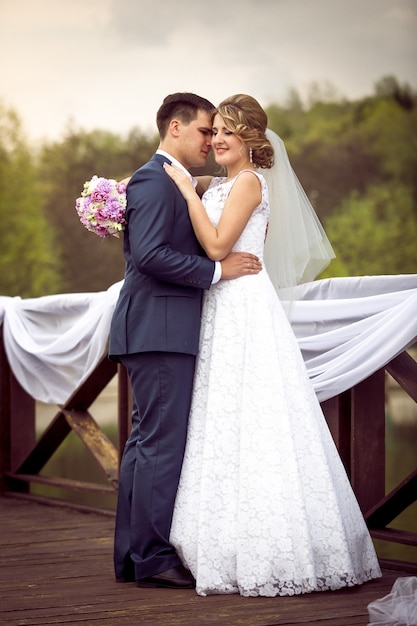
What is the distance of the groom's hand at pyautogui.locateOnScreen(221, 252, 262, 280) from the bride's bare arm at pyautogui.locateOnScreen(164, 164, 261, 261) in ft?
0.10

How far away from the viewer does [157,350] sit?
113 inches

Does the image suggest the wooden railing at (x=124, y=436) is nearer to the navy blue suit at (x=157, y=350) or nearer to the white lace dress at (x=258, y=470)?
the white lace dress at (x=258, y=470)

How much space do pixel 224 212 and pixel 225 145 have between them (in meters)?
0.23

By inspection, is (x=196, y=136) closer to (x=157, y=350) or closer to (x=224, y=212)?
(x=224, y=212)

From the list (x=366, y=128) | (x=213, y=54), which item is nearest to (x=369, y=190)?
(x=366, y=128)

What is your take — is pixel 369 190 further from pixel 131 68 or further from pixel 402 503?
pixel 402 503

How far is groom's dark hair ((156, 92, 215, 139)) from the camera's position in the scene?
3.00m

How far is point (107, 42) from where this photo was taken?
37000mm

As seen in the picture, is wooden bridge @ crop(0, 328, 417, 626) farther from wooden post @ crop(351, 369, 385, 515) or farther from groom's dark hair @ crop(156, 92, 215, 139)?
groom's dark hair @ crop(156, 92, 215, 139)

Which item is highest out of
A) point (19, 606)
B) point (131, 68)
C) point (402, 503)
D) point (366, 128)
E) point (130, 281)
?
point (131, 68)

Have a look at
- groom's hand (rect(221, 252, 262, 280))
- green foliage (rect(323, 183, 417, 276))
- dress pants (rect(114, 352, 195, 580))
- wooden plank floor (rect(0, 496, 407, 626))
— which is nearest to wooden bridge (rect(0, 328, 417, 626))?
wooden plank floor (rect(0, 496, 407, 626))

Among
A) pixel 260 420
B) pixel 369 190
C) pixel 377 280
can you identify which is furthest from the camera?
pixel 369 190

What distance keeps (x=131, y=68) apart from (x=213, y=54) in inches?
131

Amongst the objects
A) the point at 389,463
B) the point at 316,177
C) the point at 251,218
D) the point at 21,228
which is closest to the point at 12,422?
the point at 251,218
